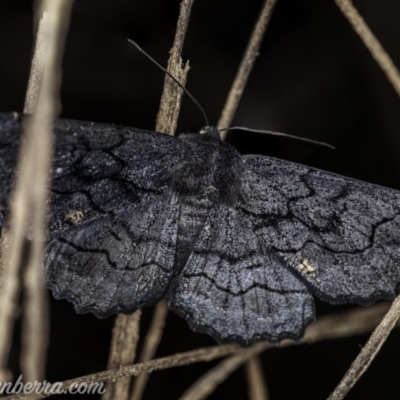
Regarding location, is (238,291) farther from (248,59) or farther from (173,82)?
(248,59)

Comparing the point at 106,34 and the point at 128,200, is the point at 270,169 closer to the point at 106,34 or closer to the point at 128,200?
the point at 128,200

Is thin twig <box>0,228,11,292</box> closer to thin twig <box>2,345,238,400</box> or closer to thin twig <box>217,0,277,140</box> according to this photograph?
thin twig <box>2,345,238,400</box>

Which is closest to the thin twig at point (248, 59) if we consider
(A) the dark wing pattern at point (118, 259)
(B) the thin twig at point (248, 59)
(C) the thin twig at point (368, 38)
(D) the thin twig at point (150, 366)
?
(B) the thin twig at point (248, 59)

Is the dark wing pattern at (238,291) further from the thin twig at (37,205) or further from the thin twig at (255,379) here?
the thin twig at (37,205)

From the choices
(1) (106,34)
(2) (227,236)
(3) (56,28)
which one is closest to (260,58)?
(1) (106,34)

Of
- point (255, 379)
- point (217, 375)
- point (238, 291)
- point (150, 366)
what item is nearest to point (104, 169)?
point (238, 291)

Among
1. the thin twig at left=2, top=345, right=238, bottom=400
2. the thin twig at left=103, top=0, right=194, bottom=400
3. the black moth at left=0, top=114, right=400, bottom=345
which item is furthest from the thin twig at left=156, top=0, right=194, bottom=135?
the thin twig at left=2, top=345, right=238, bottom=400

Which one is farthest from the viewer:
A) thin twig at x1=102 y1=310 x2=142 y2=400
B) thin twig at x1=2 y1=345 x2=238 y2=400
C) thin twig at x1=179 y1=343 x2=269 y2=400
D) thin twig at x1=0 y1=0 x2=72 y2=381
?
thin twig at x1=179 y1=343 x2=269 y2=400
